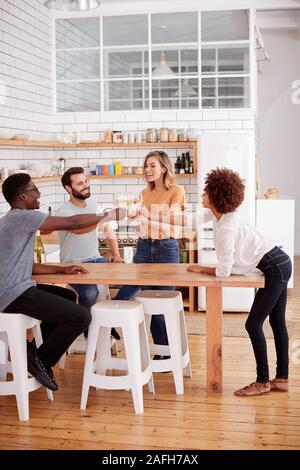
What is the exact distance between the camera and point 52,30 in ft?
24.0

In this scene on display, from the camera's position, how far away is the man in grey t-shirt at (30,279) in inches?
157

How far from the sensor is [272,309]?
427 cm

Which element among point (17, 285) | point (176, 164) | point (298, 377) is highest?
point (176, 164)

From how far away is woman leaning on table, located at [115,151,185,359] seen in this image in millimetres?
4820

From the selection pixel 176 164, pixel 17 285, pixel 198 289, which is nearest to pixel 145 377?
pixel 17 285

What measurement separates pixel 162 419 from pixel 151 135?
391 centimetres

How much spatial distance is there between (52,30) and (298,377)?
4.57m

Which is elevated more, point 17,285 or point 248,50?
point 248,50

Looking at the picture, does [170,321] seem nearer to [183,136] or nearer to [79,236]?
[79,236]

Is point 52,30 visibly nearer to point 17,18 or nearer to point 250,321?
point 17,18

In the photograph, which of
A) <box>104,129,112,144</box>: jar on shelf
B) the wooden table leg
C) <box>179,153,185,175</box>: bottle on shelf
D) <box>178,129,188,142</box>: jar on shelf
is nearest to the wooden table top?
the wooden table leg

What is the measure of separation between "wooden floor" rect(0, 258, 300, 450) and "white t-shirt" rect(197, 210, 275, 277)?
0.81 metres

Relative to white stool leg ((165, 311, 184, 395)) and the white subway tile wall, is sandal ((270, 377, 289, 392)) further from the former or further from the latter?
the white subway tile wall
